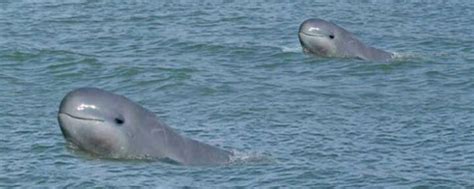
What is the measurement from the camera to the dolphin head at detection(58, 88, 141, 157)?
1827cm

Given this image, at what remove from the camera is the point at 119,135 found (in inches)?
734

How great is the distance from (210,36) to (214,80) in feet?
18.0

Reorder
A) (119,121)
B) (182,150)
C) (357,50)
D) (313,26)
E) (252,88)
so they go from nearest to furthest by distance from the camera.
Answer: (119,121) < (182,150) < (252,88) < (313,26) < (357,50)

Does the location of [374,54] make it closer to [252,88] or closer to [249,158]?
[252,88]

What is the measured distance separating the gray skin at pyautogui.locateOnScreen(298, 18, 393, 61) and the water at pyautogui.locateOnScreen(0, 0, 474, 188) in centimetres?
29

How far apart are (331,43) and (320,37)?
11.2 inches

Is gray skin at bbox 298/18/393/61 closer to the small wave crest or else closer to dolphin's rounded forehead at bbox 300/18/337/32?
dolphin's rounded forehead at bbox 300/18/337/32

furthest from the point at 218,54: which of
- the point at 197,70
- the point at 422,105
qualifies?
the point at 422,105

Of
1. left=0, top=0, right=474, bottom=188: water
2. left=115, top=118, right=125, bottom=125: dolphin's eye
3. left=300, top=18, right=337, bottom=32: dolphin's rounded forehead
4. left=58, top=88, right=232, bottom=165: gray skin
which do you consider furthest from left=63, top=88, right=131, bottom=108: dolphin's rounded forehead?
left=300, top=18, right=337, bottom=32: dolphin's rounded forehead

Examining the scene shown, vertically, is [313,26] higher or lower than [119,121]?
lower

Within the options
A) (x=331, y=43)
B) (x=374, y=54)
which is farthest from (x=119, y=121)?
A: (x=374, y=54)

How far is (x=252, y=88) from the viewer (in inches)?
1045

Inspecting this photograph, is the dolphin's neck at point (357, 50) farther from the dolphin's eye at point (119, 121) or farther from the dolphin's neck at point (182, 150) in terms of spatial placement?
the dolphin's eye at point (119, 121)

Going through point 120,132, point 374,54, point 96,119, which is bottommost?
point 374,54
